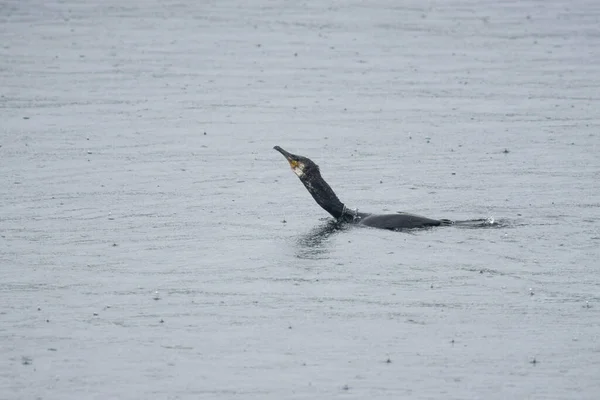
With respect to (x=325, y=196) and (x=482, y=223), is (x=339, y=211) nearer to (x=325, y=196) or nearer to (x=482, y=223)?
(x=325, y=196)

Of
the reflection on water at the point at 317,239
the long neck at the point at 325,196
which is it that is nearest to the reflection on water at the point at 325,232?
the reflection on water at the point at 317,239

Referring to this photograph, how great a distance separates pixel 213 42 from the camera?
27.2 meters

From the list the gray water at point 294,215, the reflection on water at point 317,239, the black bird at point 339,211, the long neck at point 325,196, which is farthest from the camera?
the long neck at point 325,196

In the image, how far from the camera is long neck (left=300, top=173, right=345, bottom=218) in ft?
46.3

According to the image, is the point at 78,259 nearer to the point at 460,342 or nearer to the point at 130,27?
the point at 460,342

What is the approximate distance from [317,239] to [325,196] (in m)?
0.83

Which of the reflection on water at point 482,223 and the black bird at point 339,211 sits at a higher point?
the black bird at point 339,211

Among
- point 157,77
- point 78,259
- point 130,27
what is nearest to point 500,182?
point 78,259

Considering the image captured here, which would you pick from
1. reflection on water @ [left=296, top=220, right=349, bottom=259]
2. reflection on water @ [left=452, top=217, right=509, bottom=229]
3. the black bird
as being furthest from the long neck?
reflection on water @ [left=452, top=217, right=509, bottom=229]

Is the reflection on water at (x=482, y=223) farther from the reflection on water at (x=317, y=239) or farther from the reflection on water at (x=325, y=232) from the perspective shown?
the reflection on water at (x=317, y=239)

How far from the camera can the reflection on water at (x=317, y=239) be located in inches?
507

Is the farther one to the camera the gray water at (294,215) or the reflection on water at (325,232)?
the reflection on water at (325,232)

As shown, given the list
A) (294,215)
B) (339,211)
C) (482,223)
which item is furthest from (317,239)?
(482,223)

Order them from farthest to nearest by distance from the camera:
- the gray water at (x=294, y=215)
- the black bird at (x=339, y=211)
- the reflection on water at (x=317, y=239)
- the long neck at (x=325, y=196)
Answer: the long neck at (x=325, y=196), the black bird at (x=339, y=211), the reflection on water at (x=317, y=239), the gray water at (x=294, y=215)
